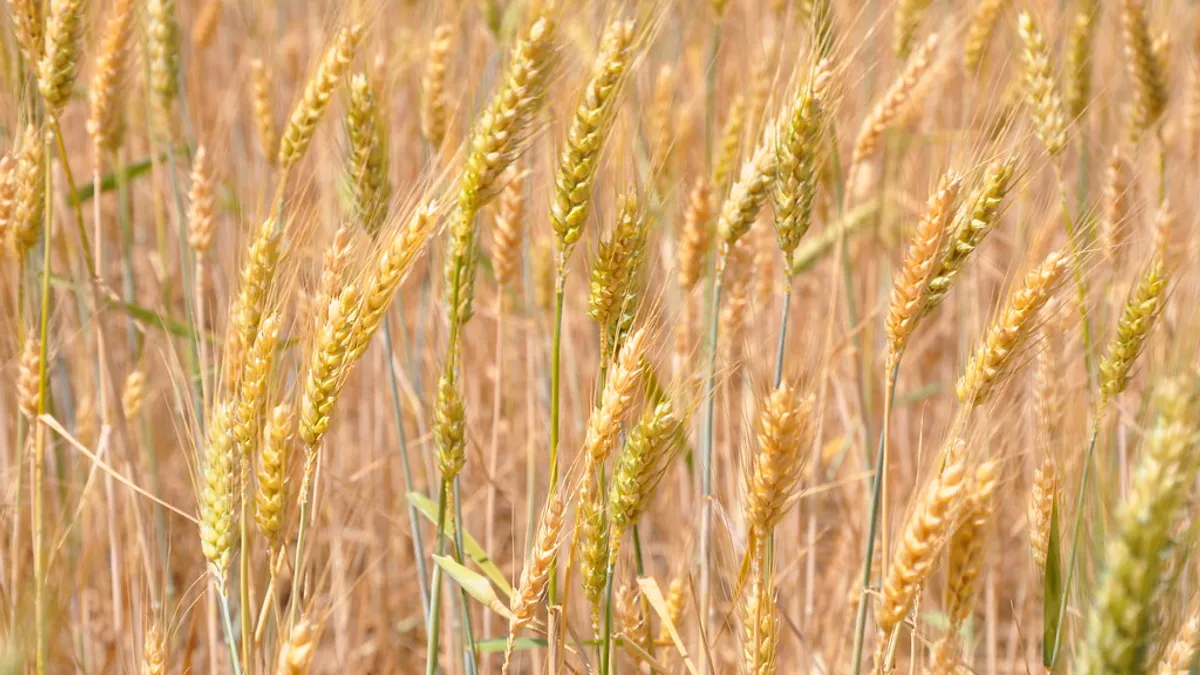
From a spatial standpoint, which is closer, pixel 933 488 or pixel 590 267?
pixel 933 488

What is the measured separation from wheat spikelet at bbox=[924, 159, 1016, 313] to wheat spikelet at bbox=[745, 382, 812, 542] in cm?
22

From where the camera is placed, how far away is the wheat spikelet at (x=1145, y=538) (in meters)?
0.89

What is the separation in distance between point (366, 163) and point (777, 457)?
72 centimetres

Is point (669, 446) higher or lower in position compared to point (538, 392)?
lower

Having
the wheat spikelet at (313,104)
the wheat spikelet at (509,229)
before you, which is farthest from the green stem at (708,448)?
the wheat spikelet at (313,104)

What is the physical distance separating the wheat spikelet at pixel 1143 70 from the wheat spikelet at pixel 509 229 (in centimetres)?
107

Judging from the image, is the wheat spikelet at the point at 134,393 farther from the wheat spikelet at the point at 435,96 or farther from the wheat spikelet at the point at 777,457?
the wheat spikelet at the point at 777,457

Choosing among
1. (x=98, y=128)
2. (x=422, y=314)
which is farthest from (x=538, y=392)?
(x=98, y=128)

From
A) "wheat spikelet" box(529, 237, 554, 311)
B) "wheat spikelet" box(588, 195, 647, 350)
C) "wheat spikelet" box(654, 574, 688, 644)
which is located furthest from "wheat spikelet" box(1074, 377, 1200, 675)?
"wheat spikelet" box(529, 237, 554, 311)

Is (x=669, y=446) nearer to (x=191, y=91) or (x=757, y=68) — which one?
(x=757, y=68)

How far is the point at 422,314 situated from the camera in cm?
203

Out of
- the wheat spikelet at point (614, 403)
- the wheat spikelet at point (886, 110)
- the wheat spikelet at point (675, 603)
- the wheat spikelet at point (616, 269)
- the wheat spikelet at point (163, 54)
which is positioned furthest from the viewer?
the wheat spikelet at point (163, 54)

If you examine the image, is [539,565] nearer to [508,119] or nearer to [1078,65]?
[508,119]

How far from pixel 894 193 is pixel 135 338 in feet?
5.31
